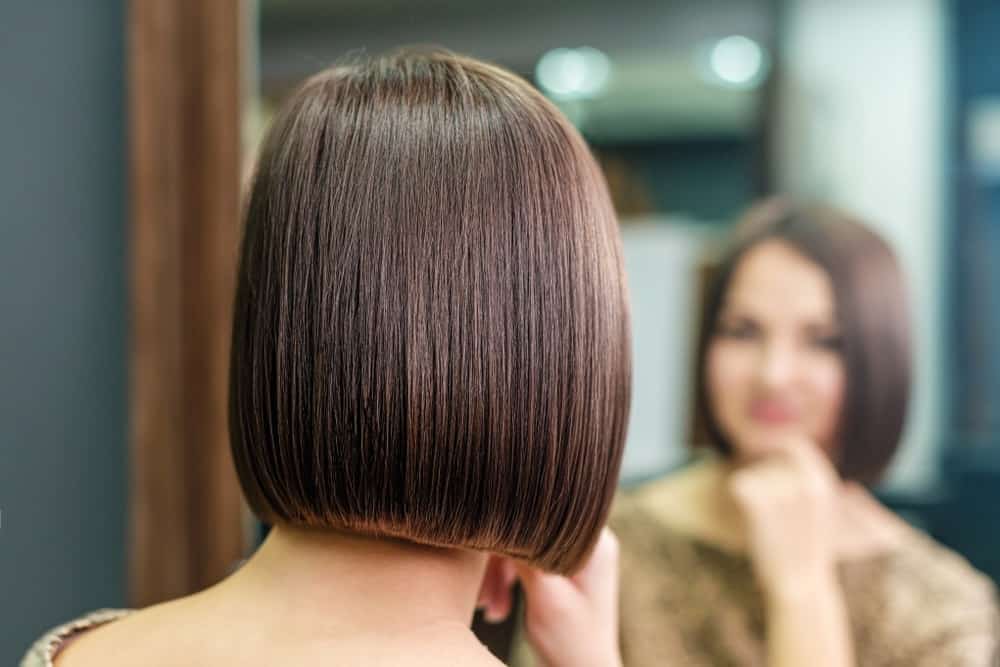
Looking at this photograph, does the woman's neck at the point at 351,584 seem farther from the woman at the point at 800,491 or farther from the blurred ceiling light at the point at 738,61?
the blurred ceiling light at the point at 738,61

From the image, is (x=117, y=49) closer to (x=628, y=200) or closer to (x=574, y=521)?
(x=628, y=200)

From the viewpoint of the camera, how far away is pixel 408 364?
1.62 feet

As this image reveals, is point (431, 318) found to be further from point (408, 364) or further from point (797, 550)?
point (797, 550)

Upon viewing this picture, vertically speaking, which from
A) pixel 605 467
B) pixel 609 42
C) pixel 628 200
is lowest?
pixel 605 467

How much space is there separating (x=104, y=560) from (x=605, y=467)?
710 millimetres

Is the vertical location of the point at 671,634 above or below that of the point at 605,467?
below

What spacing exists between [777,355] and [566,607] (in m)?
0.24

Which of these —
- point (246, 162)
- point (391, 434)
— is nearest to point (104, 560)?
point (246, 162)

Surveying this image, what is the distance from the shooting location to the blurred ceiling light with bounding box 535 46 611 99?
2.70 feet

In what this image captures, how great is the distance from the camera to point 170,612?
0.55 meters

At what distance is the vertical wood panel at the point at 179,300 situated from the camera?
0.98 meters

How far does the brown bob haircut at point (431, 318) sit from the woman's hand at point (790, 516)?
252 mm

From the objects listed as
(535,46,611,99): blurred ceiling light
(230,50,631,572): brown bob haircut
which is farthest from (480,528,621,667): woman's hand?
(535,46,611,99): blurred ceiling light

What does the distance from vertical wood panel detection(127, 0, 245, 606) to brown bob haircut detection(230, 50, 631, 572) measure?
46 cm
